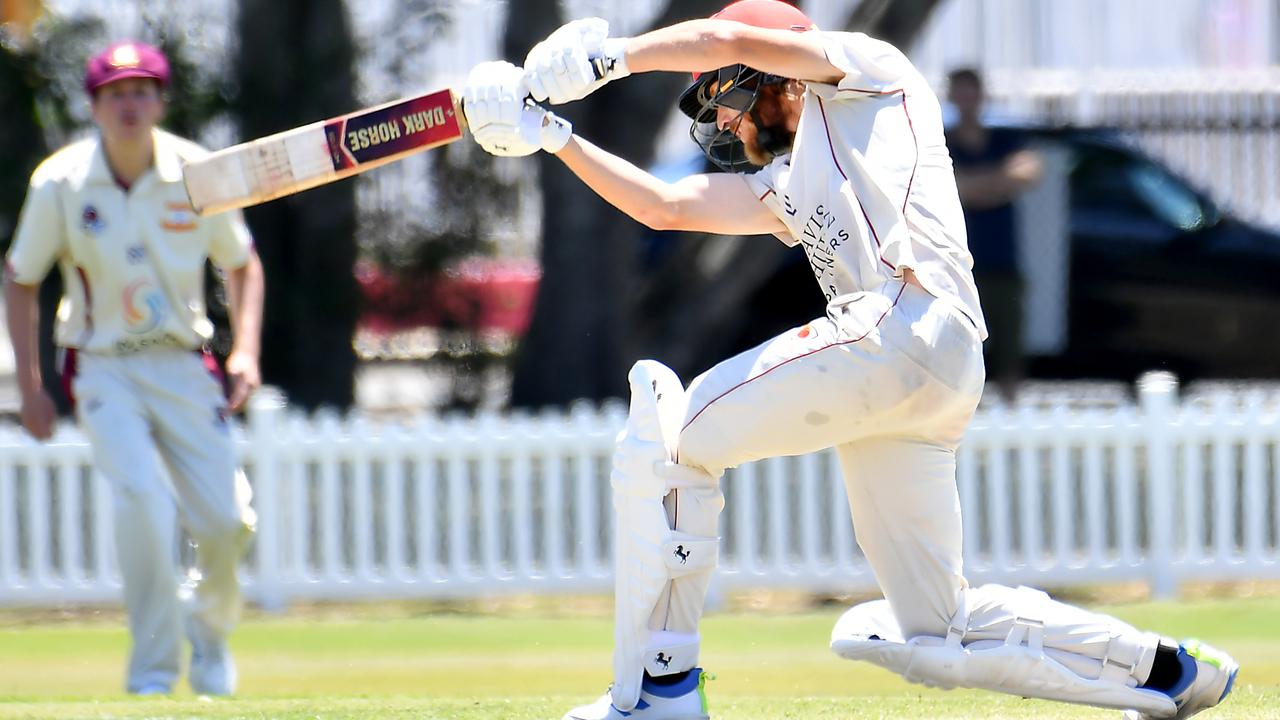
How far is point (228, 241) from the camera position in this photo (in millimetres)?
5770

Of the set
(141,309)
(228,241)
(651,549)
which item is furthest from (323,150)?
(228,241)

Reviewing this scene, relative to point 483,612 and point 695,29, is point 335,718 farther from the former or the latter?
point 483,612

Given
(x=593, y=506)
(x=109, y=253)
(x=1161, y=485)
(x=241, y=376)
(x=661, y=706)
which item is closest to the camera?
(x=661, y=706)

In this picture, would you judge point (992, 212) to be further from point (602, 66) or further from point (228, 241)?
point (602, 66)

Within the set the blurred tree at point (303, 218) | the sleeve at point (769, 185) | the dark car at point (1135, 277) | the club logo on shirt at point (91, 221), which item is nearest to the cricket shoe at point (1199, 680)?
the sleeve at point (769, 185)

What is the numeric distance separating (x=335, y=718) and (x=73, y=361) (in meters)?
1.98

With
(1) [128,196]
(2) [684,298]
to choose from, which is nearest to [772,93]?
(1) [128,196]

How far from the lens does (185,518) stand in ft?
18.8

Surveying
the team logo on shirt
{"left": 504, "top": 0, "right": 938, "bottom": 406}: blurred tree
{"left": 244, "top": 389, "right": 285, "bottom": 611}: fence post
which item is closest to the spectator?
{"left": 504, "top": 0, "right": 938, "bottom": 406}: blurred tree

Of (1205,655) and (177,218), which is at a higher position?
(177,218)

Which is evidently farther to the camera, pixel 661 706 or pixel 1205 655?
pixel 1205 655

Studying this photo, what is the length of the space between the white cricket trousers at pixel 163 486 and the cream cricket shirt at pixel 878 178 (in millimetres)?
2563

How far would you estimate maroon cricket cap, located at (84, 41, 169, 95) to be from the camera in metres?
5.57

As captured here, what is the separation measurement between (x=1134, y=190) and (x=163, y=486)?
739cm
